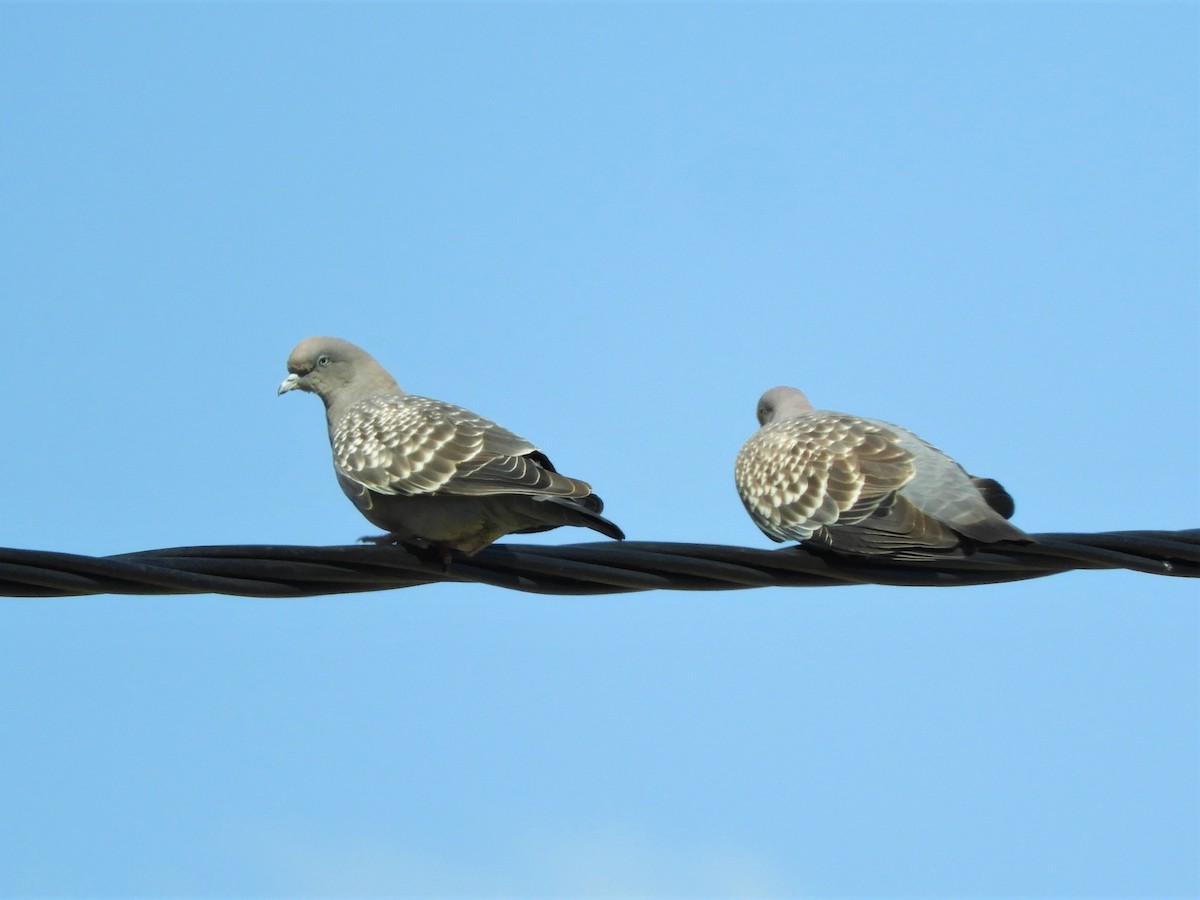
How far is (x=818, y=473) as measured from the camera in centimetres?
662

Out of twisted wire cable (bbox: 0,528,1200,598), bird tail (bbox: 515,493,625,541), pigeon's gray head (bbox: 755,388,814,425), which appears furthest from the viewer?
pigeon's gray head (bbox: 755,388,814,425)

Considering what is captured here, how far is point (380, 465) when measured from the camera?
5.98m

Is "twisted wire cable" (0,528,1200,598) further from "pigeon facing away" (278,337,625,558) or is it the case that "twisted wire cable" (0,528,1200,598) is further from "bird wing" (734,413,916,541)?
"bird wing" (734,413,916,541)

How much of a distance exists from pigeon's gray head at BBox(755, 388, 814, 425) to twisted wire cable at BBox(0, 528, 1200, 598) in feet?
11.9

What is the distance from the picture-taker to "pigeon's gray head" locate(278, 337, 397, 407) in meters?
7.21

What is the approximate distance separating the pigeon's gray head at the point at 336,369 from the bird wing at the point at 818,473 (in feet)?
5.94

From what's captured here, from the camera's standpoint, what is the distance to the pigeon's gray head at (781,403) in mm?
8828

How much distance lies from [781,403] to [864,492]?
8.95ft

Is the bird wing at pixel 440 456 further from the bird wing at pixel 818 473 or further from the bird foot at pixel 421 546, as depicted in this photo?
the bird wing at pixel 818 473

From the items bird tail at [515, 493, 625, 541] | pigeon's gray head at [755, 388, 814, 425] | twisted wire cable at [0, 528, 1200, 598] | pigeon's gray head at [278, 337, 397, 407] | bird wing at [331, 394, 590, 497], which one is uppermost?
pigeon's gray head at [755, 388, 814, 425]

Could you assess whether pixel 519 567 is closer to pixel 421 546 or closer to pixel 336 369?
pixel 421 546

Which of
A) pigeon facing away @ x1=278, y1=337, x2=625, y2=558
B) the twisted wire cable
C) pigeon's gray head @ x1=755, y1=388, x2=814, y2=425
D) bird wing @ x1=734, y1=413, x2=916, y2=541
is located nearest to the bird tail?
pigeon facing away @ x1=278, y1=337, x2=625, y2=558

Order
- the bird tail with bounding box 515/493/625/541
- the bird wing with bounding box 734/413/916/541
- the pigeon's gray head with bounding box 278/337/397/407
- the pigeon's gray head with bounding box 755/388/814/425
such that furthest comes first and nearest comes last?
the pigeon's gray head with bounding box 755/388/814/425 < the pigeon's gray head with bounding box 278/337/397/407 < the bird wing with bounding box 734/413/916/541 < the bird tail with bounding box 515/493/625/541

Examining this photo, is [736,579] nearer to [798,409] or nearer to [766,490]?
[766,490]
